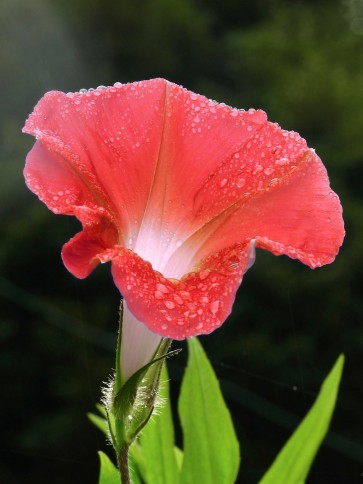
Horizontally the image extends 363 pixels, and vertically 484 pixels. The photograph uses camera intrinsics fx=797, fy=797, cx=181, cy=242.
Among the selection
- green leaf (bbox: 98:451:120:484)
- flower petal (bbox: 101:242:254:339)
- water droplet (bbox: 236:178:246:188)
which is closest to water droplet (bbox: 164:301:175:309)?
flower petal (bbox: 101:242:254:339)

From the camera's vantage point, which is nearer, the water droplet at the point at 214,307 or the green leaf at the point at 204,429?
the water droplet at the point at 214,307

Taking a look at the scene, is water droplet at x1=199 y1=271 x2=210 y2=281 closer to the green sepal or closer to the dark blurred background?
the green sepal

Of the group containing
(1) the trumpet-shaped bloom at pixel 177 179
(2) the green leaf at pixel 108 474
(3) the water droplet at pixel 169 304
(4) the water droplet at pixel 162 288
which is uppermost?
(1) the trumpet-shaped bloom at pixel 177 179

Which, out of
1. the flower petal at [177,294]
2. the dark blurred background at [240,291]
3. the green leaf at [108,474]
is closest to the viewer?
the flower petal at [177,294]

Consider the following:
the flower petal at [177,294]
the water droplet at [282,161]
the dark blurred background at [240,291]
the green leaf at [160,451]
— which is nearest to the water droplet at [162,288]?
the flower petal at [177,294]

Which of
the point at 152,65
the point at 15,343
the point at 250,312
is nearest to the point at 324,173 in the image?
the point at 250,312

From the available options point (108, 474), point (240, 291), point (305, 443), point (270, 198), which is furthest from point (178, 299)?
point (240, 291)

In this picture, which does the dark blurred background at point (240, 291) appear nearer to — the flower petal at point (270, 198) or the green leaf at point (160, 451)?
the green leaf at point (160, 451)
